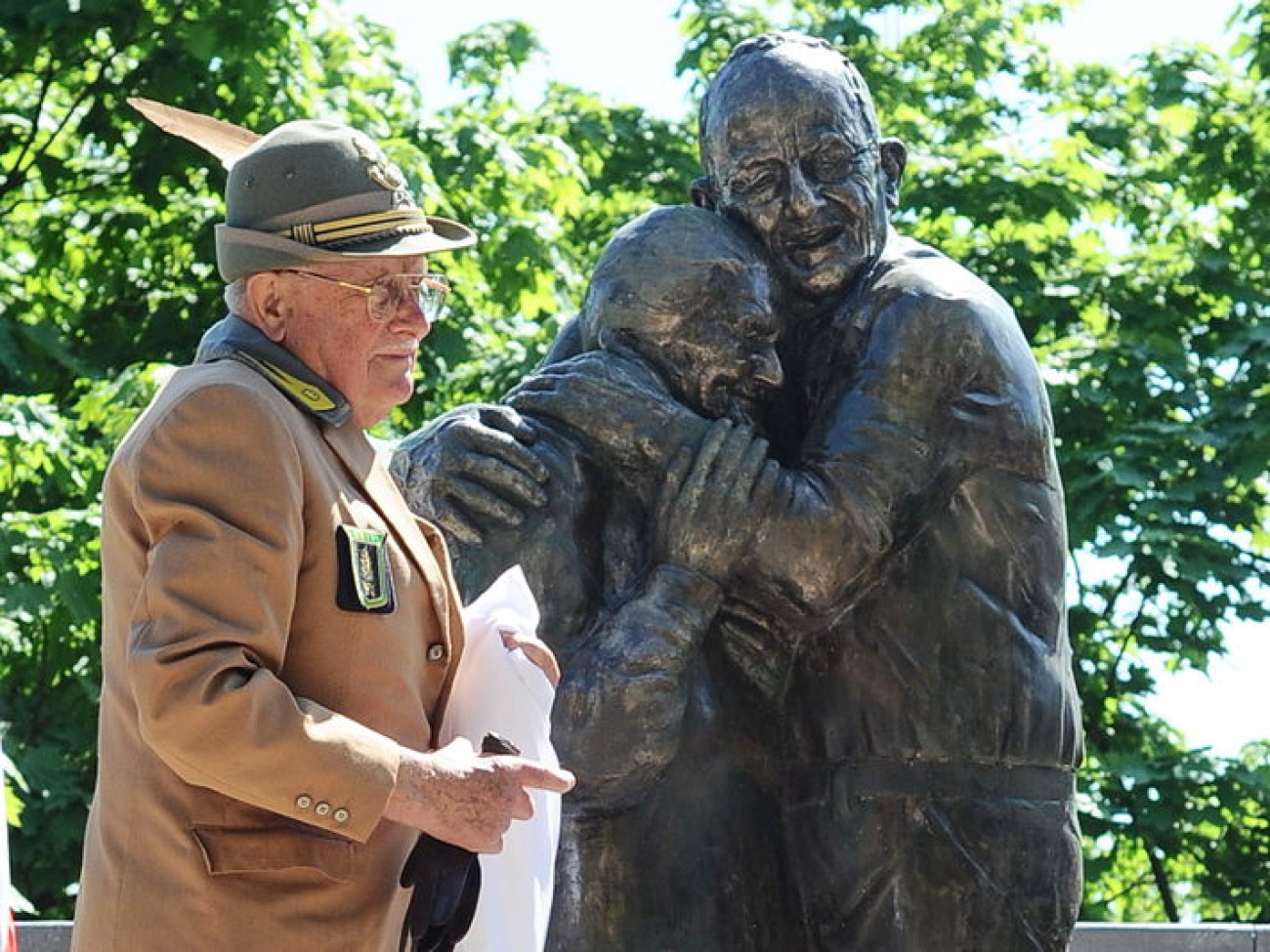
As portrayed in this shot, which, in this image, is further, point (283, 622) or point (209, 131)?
point (209, 131)

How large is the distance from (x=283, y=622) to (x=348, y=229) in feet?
1.78

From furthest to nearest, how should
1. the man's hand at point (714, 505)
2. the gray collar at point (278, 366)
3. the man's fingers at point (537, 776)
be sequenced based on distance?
the man's hand at point (714, 505) → the gray collar at point (278, 366) → the man's fingers at point (537, 776)

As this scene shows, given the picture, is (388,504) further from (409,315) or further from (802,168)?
(802,168)

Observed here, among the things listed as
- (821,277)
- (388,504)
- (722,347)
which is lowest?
(388,504)

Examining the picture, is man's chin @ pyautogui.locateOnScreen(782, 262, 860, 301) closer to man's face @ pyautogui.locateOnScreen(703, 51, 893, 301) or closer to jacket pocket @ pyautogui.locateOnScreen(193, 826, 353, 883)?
man's face @ pyautogui.locateOnScreen(703, 51, 893, 301)

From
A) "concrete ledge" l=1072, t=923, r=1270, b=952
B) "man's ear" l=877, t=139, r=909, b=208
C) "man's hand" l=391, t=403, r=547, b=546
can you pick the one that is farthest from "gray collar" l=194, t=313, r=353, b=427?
"concrete ledge" l=1072, t=923, r=1270, b=952

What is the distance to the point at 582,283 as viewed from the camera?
1397cm

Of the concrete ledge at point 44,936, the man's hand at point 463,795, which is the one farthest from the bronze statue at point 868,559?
the concrete ledge at point 44,936

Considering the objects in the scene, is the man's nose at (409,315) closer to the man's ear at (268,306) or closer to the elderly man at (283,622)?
the elderly man at (283,622)

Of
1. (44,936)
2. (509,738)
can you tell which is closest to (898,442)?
(509,738)

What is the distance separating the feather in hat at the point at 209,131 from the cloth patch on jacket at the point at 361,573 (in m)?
0.71

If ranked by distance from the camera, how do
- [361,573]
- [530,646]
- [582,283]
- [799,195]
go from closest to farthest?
[361,573] → [530,646] → [799,195] → [582,283]

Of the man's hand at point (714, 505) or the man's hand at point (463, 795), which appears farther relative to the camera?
the man's hand at point (714, 505)

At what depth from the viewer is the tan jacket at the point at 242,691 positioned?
2.93 meters
